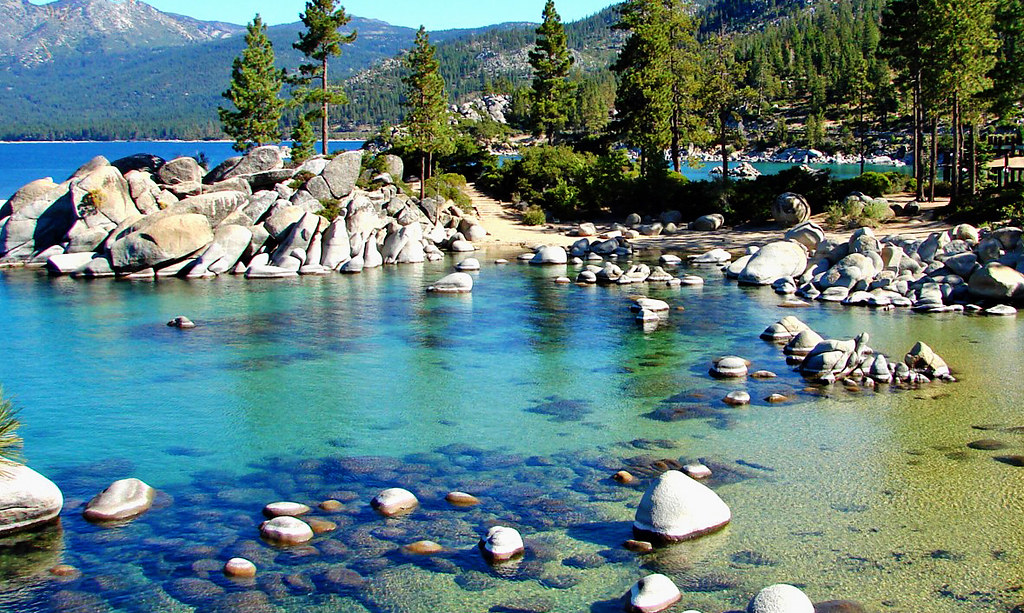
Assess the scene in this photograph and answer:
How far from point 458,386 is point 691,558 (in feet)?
32.7

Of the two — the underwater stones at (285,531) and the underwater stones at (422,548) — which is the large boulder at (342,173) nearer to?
the underwater stones at (285,531)

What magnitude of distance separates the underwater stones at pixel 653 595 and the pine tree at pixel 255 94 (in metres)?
47.5

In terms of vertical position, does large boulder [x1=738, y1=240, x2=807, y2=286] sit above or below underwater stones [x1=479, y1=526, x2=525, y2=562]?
above

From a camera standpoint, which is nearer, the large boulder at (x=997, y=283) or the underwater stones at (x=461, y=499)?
the underwater stones at (x=461, y=499)

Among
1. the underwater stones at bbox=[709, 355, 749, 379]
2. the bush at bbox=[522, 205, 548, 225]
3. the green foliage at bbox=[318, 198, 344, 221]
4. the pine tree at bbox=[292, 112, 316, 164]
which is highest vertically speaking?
the pine tree at bbox=[292, 112, 316, 164]

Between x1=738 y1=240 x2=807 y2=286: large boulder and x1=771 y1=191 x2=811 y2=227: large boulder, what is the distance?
9944mm

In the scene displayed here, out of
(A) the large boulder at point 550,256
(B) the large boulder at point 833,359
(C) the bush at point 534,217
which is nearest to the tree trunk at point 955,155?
(A) the large boulder at point 550,256

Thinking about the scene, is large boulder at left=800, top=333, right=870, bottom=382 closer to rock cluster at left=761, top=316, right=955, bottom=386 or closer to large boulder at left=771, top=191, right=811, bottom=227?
rock cluster at left=761, top=316, right=955, bottom=386

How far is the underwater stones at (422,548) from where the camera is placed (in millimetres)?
12068

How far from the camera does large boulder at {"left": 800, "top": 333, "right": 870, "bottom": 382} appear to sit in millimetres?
20656

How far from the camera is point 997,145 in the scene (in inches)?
2232

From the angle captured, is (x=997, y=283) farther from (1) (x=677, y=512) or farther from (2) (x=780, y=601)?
(2) (x=780, y=601)

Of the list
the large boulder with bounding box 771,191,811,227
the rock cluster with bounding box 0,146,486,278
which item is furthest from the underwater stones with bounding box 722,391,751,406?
the large boulder with bounding box 771,191,811,227

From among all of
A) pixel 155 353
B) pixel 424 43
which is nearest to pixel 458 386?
pixel 155 353
